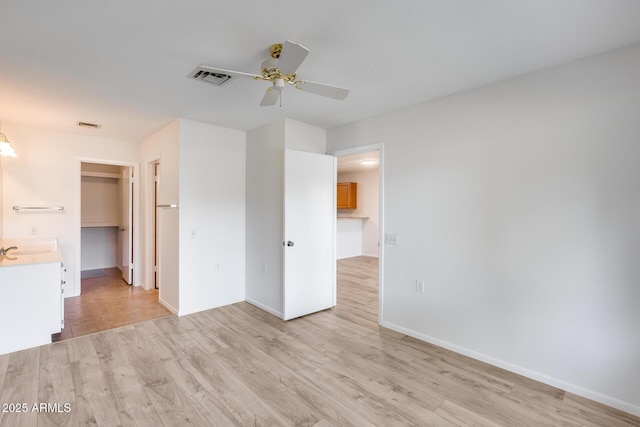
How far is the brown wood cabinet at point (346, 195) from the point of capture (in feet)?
27.3

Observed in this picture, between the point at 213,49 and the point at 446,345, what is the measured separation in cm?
327

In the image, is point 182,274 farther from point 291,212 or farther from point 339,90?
point 339,90

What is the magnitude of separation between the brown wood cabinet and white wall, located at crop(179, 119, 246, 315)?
4.36 meters

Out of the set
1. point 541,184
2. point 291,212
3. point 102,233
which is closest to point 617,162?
point 541,184

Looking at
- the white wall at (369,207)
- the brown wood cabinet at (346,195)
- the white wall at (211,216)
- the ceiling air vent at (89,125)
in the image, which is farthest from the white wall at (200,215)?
the white wall at (369,207)

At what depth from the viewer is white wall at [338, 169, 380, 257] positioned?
26.6 feet

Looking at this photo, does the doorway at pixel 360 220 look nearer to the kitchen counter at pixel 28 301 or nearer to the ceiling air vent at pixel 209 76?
the ceiling air vent at pixel 209 76

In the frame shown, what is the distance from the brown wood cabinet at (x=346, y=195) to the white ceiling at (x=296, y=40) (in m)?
5.31

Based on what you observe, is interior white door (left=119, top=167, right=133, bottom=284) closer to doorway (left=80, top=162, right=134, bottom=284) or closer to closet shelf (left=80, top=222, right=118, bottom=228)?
doorway (left=80, top=162, right=134, bottom=284)

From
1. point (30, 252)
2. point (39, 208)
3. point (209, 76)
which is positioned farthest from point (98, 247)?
point (209, 76)

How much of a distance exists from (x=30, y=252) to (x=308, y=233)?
3272 millimetres

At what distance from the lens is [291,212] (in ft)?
11.7

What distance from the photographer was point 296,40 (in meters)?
1.94

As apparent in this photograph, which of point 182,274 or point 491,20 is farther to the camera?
point 182,274
